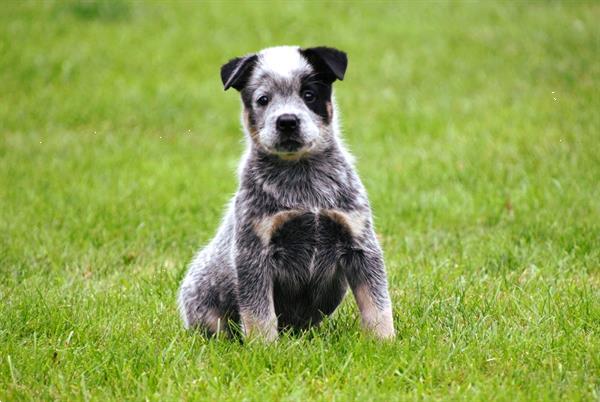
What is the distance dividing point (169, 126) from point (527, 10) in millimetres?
6597

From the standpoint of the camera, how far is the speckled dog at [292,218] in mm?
4836

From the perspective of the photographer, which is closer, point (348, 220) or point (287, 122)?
point (287, 122)

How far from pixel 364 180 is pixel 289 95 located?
3.95m

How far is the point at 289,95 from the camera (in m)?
4.96

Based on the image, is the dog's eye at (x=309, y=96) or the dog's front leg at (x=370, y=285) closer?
the dog's front leg at (x=370, y=285)

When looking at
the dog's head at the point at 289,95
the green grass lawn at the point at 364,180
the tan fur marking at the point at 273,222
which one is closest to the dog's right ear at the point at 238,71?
the dog's head at the point at 289,95

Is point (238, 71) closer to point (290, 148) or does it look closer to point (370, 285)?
point (290, 148)

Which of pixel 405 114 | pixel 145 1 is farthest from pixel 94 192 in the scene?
pixel 145 1

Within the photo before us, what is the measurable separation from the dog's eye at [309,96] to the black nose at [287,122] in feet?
0.79

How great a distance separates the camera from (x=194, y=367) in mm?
4488

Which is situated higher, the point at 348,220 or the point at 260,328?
the point at 348,220

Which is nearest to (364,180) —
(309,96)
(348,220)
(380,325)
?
(309,96)

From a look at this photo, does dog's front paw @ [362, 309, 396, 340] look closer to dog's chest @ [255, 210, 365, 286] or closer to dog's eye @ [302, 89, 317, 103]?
dog's chest @ [255, 210, 365, 286]

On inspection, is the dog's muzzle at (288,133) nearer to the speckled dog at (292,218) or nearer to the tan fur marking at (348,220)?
the speckled dog at (292,218)
